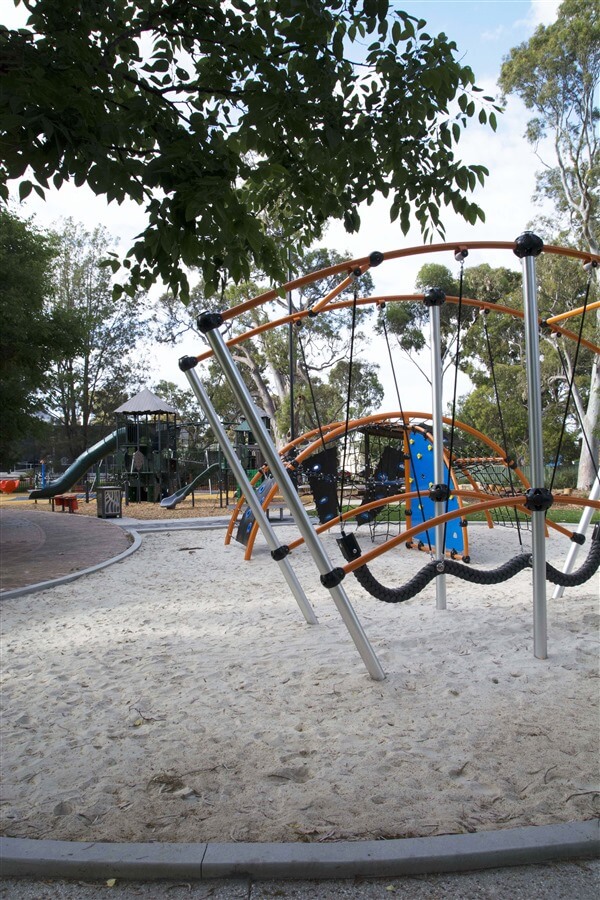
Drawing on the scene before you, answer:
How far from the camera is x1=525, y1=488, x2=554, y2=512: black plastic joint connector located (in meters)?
4.25

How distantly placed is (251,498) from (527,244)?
271 centimetres

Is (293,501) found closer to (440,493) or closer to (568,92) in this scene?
(440,493)

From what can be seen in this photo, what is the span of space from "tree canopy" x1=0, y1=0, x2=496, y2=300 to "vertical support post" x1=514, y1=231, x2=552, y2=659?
113 cm

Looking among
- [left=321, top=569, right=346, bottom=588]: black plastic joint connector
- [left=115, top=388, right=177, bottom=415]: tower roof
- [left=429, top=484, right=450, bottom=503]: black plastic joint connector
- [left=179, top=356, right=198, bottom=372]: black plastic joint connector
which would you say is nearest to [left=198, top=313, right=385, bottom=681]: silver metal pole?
[left=321, top=569, right=346, bottom=588]: black plastic joint connector

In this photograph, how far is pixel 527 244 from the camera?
429cm

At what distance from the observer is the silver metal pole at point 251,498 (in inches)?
211

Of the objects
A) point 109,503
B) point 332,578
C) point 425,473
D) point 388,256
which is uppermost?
point 388,256

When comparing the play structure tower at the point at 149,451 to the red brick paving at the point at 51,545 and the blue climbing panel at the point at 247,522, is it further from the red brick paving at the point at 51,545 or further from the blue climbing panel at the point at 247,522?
the blue climbing panel at the point at 247,522

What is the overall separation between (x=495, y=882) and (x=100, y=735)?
2.17 meters

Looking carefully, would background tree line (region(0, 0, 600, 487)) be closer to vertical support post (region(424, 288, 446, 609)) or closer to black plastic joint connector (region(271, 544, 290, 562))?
vertical support post (region(424, 288, 446, 609))

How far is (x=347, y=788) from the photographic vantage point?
115 inches

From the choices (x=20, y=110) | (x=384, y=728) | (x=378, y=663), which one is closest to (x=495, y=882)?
(x=384, y=728)

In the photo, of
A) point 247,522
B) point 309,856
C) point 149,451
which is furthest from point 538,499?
point 149,451

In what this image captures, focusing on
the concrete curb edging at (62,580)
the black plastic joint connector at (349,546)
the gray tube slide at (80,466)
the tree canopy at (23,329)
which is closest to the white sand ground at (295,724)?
the black plastic joint connector at (349,546)
